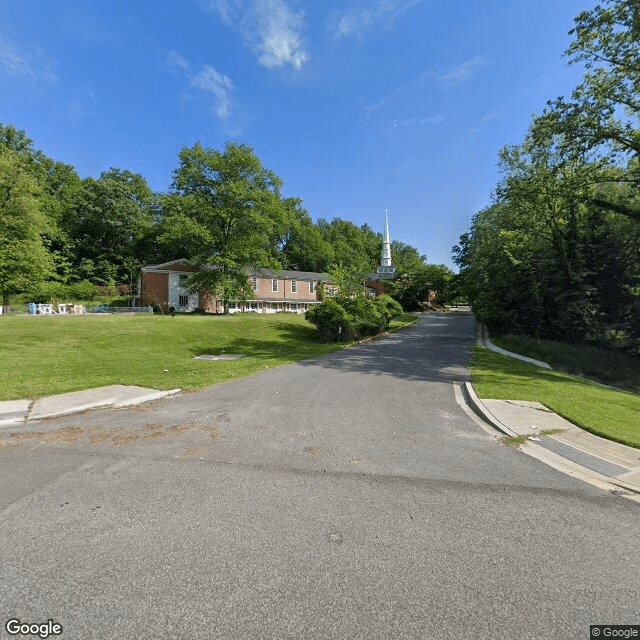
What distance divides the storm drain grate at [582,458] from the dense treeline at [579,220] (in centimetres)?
1673

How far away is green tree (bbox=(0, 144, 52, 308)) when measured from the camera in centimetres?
2833

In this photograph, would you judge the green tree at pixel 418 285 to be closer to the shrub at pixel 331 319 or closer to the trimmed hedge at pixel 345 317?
the trimmed hedge at pixel 345 317

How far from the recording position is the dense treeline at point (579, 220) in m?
14.9

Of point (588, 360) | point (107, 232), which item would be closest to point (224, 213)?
point (107, 232)

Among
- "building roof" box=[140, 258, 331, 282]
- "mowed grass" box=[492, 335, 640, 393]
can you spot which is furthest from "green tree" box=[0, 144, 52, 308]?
"mowed grass" box=[492, 335, 640, 393]

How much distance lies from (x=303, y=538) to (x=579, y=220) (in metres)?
25.2

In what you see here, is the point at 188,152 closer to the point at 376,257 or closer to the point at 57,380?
the point at 57,380

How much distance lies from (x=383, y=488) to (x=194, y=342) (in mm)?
16147

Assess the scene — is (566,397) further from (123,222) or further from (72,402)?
(123,222)

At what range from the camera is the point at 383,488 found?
3.82 m

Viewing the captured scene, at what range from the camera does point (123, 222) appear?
48.8m

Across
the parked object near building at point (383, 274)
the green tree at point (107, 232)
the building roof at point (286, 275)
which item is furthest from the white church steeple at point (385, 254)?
the green tree at point (107, 232)

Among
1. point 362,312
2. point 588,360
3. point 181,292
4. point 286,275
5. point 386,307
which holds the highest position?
point 286,275

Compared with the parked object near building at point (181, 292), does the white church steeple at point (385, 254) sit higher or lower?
higher
